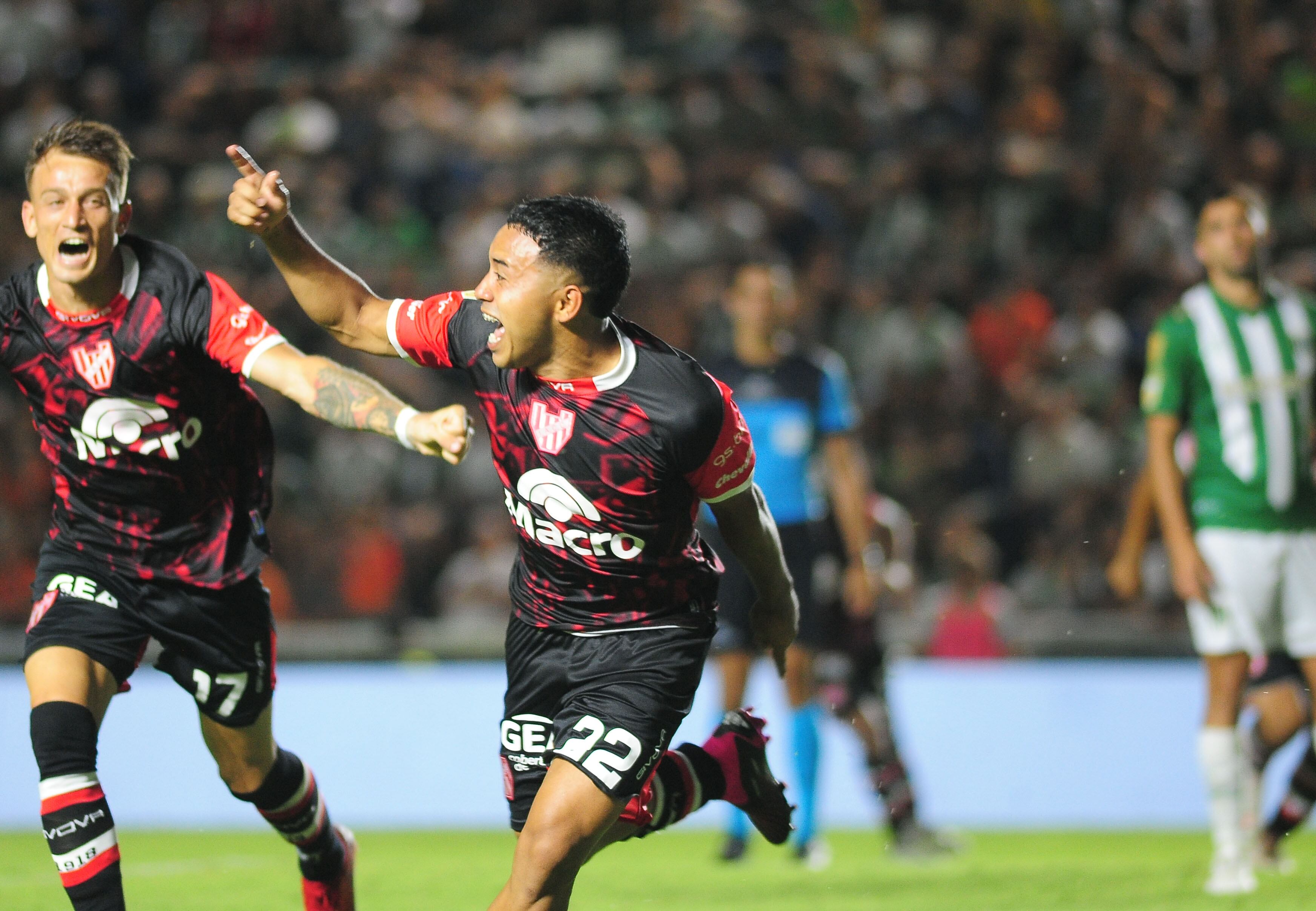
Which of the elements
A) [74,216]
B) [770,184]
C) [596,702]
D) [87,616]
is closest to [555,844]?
[596,702]

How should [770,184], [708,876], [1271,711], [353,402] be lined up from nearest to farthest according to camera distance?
[353,402] → [1271,711] → [708,876] → [770,184]

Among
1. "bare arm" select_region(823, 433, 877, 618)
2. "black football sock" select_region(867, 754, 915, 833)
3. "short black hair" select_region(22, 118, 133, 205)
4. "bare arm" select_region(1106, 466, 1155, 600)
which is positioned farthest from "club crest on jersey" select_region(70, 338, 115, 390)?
"black football sock" select_region(867, 754, 915, 833)

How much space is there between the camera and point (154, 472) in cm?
454

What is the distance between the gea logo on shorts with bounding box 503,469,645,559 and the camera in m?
4.10

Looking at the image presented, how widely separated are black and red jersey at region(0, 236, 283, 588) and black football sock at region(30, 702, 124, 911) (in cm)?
53

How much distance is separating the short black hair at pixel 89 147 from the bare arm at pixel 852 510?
3814mm

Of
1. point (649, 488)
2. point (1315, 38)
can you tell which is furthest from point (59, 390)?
point (1315, 38)

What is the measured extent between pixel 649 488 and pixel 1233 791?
3.23 m

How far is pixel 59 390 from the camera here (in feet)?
14.6

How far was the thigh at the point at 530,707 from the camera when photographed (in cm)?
426

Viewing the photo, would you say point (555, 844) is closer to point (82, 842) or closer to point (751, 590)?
point (82, 842)

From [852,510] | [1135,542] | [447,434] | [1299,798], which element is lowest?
[1299,798]

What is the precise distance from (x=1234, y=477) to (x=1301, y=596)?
0.51 metres

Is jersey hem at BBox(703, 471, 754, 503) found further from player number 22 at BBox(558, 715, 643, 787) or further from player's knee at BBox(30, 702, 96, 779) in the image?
player's knee at BBox(30, 702, 96, 779)
